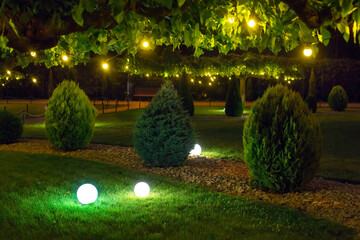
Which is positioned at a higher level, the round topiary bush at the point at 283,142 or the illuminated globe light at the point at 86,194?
the round topiary bush at the point at 283,142

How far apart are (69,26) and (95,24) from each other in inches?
11.4

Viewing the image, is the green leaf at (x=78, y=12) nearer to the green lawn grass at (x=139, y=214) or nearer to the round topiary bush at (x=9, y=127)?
the green lawn grass at (x=139, y=214)

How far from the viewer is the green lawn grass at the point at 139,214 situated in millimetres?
5309

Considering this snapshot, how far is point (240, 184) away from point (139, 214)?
8.65 ft

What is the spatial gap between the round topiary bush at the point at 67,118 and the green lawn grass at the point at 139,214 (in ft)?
10.6

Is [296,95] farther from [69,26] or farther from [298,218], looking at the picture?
[69,26]

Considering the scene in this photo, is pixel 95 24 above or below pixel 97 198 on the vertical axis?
above

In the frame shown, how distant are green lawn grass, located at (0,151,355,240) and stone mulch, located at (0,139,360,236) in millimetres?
430

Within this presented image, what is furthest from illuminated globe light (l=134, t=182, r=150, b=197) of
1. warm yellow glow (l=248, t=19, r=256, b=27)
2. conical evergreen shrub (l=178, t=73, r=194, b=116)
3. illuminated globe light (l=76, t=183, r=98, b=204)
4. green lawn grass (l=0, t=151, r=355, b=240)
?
conical evergreen shrub (l=178, t=73, r=194, b=116)

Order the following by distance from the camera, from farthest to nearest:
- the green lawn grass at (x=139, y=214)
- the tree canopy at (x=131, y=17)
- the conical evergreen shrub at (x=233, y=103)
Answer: the conical evergreen shrub at (x=233, y=103) < the green lawn grass at (x=139, y=214) < the tree canopy at (x=131, y=17)

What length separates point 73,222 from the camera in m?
5.73

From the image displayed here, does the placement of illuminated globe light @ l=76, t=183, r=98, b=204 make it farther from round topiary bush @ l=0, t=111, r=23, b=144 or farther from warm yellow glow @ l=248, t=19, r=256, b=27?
round topiary bush @ l=0, t=111, r=23, b=144

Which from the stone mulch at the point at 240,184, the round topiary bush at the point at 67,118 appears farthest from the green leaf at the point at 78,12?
the round topiary bush at the point at 67,118

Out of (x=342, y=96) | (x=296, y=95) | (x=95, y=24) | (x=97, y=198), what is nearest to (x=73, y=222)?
(x=97, y=198)
